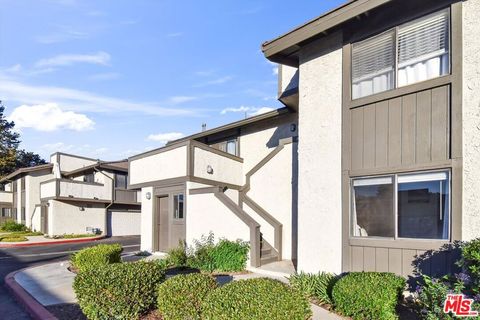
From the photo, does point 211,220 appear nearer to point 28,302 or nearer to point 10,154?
point 28,302

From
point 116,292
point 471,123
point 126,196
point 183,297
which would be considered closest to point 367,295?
point 183,297

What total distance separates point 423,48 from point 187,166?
345 inches

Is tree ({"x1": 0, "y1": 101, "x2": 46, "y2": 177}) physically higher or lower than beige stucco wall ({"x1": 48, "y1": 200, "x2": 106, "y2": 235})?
higher

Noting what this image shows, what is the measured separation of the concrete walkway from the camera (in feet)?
24.7

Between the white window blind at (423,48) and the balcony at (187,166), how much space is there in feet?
26.7

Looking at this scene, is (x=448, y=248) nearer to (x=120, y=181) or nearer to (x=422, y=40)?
(x=422, y=40)

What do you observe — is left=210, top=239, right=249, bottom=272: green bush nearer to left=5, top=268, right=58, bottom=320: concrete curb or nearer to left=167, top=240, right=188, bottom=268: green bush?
left=167, top=240, right=188, bottom=268: green bush

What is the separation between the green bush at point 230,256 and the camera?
1112cm

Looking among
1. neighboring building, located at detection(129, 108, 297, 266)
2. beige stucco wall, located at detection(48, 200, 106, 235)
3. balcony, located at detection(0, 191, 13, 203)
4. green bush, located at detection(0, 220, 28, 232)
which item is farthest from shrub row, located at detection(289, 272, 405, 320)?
balcony, located at detection(0, 191, 13, 203)

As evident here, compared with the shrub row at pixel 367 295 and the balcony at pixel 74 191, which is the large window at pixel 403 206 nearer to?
the shrub row at pixel 367 295

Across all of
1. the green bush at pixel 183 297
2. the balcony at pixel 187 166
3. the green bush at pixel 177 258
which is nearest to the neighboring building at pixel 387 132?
the green bush at pixel 183 297

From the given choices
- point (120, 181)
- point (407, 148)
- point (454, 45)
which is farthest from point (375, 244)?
point (120, 181)

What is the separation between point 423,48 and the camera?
7.16 m

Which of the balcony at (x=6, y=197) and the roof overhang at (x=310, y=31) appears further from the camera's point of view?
the balcony at (x=6, y=197)
